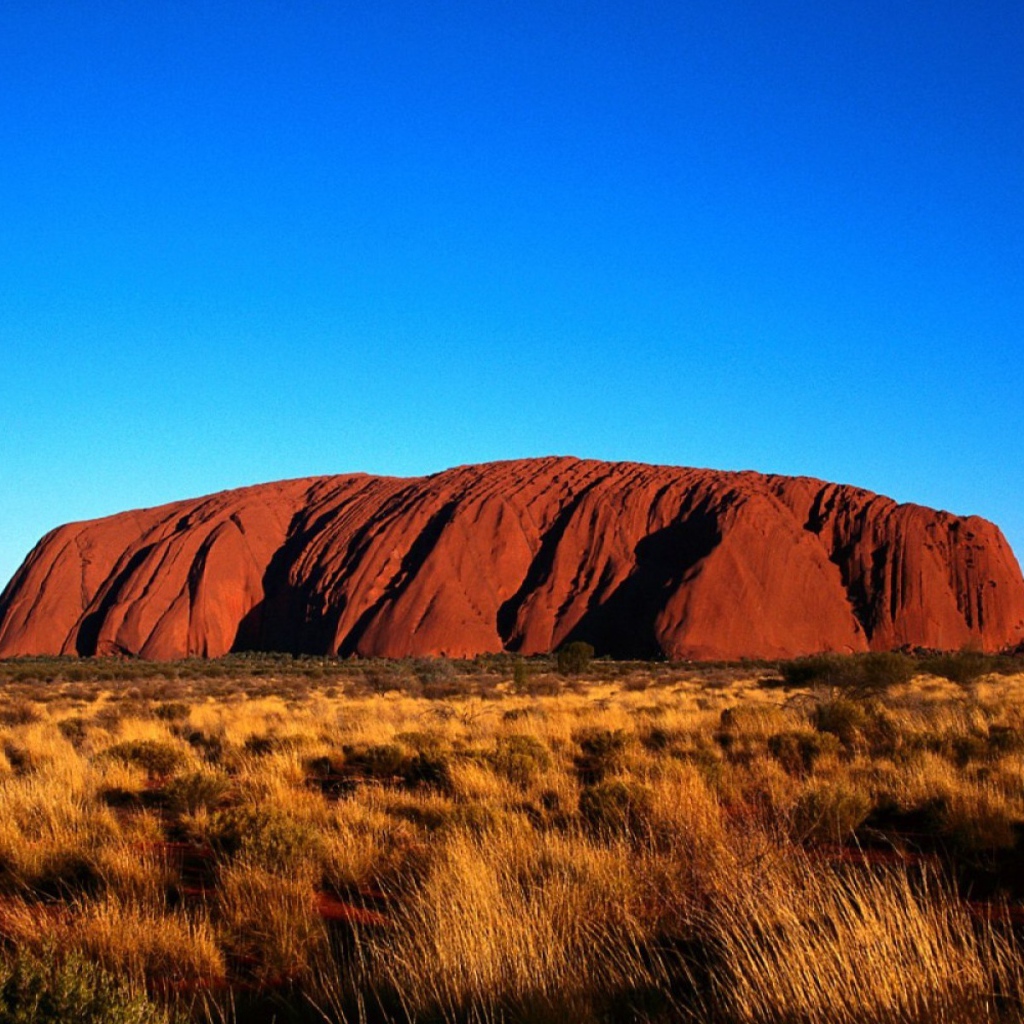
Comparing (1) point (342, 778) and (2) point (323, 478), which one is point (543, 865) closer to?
(1) point (342, 778)

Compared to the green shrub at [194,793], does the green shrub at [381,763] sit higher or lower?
lower

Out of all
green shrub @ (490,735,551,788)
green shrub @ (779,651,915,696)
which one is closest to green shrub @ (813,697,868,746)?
green shrub @ (490,735,551,788)

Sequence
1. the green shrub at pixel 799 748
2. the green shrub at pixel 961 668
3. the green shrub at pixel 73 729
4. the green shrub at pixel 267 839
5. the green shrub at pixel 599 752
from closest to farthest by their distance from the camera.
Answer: the green shrub at pixel 267 839 < the green shrub at pixel 599 752 < the green shrub at pixel 799 748 < the green shrub at pixel 73 729 < the green shrub at pixel 961 668

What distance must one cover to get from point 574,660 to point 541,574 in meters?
23.5

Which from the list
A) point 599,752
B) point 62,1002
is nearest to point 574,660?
point 599,752

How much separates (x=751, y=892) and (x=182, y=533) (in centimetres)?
7186

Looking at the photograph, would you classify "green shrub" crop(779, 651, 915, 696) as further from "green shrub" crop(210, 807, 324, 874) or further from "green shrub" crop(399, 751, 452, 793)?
"green shrub" crop(210, 807, 324, 874)

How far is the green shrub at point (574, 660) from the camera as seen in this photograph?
1537 inches

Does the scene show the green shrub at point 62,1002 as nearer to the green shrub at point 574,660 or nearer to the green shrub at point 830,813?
the green shrub at point 830,813

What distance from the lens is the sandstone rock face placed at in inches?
2290

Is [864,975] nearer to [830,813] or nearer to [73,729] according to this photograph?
[830,813]

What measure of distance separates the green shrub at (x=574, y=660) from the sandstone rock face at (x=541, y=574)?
585 inches

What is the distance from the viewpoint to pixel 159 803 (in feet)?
28.6

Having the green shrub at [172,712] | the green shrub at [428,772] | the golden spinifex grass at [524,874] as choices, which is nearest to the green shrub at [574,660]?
the green shrub at [172,712]
